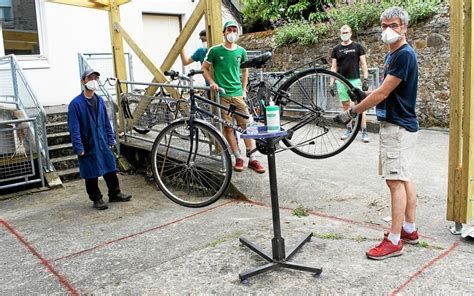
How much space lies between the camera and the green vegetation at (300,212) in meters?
4.34

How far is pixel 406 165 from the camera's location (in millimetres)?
3326

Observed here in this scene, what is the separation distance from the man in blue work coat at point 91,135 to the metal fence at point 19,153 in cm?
141

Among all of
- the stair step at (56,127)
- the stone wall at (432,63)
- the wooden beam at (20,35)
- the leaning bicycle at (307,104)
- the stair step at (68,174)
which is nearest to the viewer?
the leaning bicycle at (307,104)

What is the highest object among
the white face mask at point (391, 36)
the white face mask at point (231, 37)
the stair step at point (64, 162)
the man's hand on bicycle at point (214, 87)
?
the white face mask at point (231, 37)

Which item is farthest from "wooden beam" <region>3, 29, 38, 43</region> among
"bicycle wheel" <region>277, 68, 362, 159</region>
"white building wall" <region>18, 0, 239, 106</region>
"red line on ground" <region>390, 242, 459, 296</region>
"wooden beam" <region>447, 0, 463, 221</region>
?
"red line on ground" <region>390, 242, 459, 296</region>

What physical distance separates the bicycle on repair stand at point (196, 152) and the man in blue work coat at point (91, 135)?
0.85 m

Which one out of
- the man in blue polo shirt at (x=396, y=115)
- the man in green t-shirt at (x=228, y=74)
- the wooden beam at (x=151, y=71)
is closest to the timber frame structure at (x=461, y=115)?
the man in blue polo shirt at (x=396, y=115)

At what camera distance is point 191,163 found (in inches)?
186

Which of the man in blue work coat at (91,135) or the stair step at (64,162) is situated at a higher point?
the man in blue work coat at (91,135)

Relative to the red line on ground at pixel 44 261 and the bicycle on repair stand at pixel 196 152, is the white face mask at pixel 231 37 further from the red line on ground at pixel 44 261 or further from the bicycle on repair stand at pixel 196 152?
the red line on ground at pixel 44 261

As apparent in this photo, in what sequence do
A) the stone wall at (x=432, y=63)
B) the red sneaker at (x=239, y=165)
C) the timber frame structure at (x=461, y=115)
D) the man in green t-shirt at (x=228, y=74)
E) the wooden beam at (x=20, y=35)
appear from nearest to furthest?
the timber frame structure at (x=461, y=115)
the man in green t-shirt at (x=228, y=74)
the red sneaker at (x=239, y=165)
the stone wall at (x=432, y=63)
the wooden beam at (x=20, y=35)

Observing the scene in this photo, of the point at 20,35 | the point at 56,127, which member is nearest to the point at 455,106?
the point at 56,127

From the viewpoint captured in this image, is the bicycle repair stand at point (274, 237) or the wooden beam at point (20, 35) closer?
the bicycle repair stand at point (274, 237)

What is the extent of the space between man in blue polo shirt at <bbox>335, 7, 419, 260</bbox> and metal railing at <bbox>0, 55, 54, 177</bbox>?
4.68 metres
